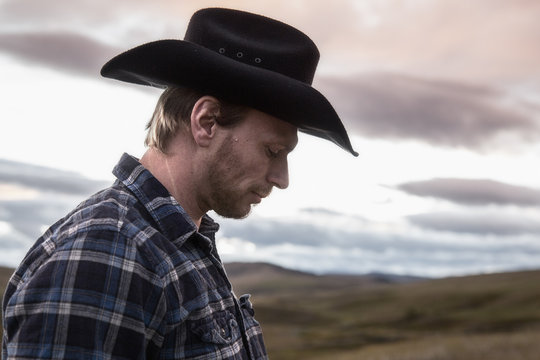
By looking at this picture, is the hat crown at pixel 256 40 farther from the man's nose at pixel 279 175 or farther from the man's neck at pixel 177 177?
the man's neck at pixel 177 177

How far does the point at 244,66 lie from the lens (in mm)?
3783

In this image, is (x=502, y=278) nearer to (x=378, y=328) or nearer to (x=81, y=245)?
(x=378, y=328)

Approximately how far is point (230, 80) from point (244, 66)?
0.50 feet

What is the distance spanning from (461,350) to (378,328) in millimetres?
50418

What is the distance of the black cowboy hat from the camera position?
3.68 metres

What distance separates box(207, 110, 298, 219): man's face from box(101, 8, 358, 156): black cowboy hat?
3.2 inches

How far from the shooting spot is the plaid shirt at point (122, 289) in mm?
2990

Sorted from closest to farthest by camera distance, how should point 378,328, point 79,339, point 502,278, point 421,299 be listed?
point 79,339, point 378,328, point 421,299, point 502,278

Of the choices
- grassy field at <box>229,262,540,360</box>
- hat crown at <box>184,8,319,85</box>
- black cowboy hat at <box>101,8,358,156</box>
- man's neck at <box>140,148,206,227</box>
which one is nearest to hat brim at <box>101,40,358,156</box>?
black cowboy hat at <box>101,8,358,156</box>

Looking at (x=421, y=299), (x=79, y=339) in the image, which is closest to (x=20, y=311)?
(x=79, y=339)

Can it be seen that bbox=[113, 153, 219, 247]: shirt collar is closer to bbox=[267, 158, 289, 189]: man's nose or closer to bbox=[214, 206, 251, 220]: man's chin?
bbox=[214, 206, 251, 220]: man's chin

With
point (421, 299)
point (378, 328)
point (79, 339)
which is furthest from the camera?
point (421, 299)

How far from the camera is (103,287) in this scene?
3.07 metres

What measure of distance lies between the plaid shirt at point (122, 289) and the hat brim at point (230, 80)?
51 cm
